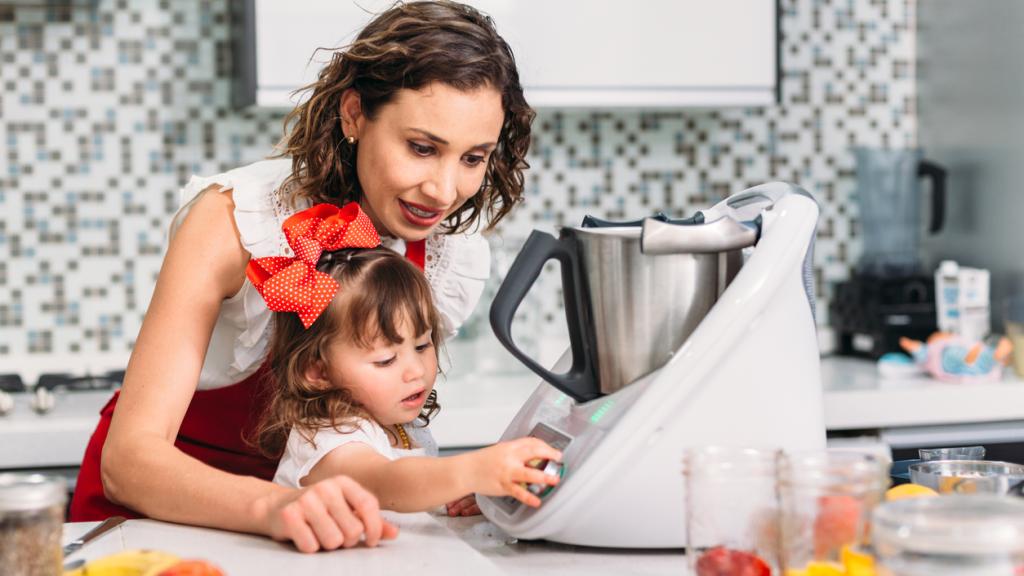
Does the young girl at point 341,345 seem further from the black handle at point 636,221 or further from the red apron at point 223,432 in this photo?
the black handle at point 636,221

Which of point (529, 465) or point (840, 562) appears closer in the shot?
point (840, 562)

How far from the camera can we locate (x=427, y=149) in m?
1.20

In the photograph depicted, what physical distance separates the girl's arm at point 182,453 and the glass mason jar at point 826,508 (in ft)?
1.12

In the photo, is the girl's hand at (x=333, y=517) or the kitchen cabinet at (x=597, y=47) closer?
the girl's hand at (x=333, y=517)

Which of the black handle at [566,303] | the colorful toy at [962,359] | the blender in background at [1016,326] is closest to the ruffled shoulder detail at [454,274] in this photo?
the black handle at [566,303]

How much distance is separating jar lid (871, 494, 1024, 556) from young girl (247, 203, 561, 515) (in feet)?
1.83

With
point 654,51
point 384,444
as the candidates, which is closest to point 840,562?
point 384,444

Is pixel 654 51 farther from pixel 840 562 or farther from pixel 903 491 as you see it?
pixel 840 562

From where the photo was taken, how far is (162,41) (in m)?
2.36

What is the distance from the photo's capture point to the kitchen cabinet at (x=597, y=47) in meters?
2.10

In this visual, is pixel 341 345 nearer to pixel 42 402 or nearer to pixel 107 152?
pixel 42 402

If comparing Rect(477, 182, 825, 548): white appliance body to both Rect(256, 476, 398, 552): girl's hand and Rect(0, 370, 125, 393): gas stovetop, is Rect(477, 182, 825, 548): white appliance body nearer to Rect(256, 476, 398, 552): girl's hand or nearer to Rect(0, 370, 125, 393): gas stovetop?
Rect(256, 476, 398, 552): girl's hand

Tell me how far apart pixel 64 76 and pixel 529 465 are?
1816 mm

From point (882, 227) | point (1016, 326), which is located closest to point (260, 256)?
point (1016, 326)
